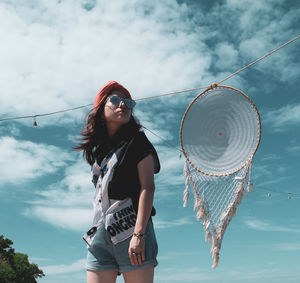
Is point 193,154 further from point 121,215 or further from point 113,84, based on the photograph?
point 121,215

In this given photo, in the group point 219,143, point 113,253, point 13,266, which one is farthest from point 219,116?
point 13,266

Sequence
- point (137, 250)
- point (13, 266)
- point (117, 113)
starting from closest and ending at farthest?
point (137, 250)
point (117, 113)
point (13, 266)

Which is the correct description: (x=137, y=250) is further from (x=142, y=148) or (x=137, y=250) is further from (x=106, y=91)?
(x=106, y=91)

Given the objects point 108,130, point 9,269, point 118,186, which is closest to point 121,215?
point 118,186

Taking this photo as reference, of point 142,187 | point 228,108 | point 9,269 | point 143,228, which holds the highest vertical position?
point 9,269

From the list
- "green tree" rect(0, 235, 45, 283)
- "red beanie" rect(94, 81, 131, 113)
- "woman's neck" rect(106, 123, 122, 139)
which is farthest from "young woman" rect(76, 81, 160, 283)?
"green tree" rect(0, 235, 45, 283)

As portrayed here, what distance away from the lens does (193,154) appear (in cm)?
561

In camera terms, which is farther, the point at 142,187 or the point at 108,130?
the point at 108,130

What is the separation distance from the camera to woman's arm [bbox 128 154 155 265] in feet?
9.71

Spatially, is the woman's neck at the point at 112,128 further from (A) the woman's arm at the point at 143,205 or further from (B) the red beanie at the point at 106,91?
(A) the woman's arm at the point at 143,205

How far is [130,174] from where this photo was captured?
3281mm

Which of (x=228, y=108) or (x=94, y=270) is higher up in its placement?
(x=228, y=108)

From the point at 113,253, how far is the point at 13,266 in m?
39.3

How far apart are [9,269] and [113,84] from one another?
37.5 m
